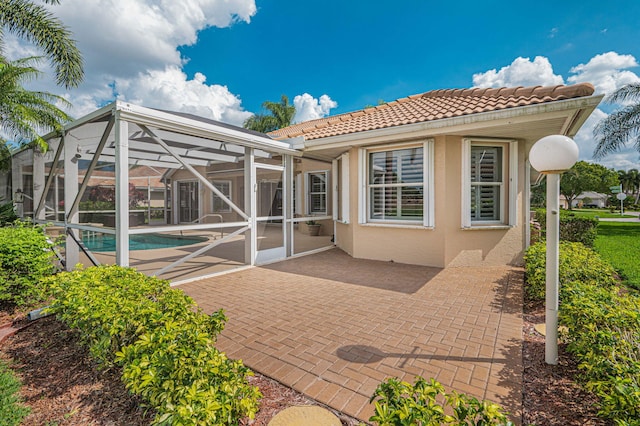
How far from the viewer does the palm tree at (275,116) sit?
28.1 meters

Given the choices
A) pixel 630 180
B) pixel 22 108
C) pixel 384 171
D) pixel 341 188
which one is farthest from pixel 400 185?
pixel 630 180

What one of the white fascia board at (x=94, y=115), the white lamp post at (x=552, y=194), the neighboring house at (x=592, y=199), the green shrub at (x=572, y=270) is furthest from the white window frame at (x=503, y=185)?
the neighboring house at (x=592, y=199)

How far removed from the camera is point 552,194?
2896mm

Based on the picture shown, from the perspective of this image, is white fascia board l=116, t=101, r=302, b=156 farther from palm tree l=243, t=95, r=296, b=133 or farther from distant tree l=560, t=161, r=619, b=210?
distant tree l=560, t=161, r=619, b=210

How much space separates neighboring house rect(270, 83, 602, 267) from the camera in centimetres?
657

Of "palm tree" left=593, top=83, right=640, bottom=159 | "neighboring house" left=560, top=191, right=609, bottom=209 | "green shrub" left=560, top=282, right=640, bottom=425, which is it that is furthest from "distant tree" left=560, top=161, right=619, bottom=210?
"green shrub" left=560, top=282, right=640, bottom=425

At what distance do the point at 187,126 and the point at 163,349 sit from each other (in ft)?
15.5

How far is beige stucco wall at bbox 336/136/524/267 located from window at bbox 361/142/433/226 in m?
0.25

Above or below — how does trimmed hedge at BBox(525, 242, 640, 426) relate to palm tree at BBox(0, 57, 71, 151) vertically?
below

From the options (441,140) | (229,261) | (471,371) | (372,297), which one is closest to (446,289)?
(372,297)

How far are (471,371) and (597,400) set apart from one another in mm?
904

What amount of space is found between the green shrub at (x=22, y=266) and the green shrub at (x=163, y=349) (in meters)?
1.93

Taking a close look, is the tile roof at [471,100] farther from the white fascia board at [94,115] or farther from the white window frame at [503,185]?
the white fascia board at [94,115]

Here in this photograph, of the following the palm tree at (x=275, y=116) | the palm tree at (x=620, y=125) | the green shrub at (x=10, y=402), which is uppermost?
the palm tree at (x=275, y=116)
